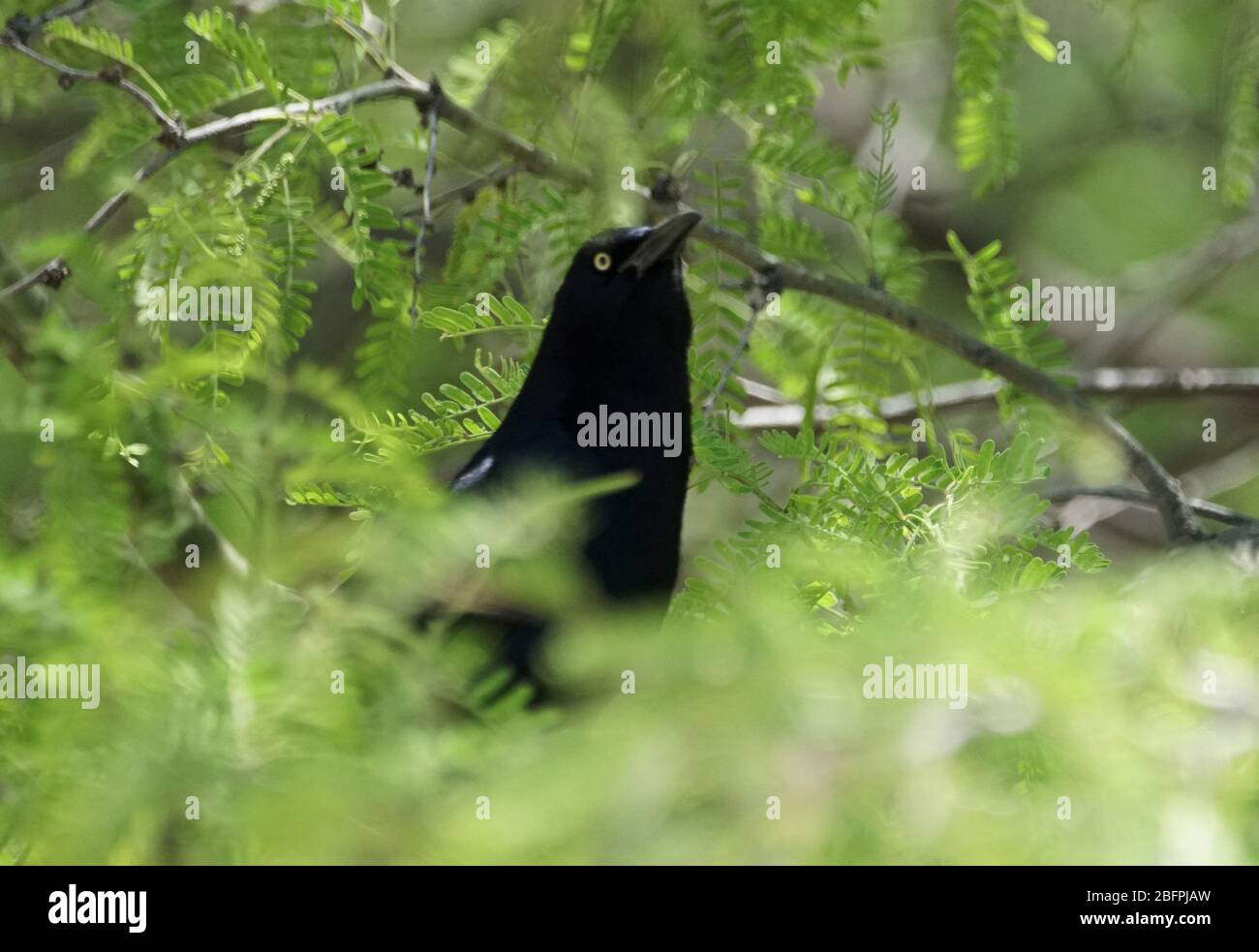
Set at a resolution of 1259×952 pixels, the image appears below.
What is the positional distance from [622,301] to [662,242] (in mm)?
244

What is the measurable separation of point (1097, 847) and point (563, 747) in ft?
1.46

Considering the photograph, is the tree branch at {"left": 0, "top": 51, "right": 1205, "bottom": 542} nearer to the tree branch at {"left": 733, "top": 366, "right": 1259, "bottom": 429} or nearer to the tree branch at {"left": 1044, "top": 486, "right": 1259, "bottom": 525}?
the tree branch at {"left": 1044, "top": 486, "right": 1259, "bottom": 525}

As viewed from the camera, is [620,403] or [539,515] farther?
[620,403]

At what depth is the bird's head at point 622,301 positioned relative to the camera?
11.0 feet

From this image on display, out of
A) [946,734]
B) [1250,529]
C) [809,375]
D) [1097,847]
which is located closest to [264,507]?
[946,734]

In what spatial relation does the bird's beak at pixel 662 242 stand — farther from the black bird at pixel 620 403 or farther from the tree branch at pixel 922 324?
the tree branch at pixel 922 324

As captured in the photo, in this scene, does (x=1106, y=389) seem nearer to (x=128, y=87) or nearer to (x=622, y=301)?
(x=622, y=301)

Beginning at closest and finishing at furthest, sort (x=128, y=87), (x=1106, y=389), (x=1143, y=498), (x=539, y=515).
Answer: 1. (x=539, y=515)
2. (x=128, y=87)
3. (x=1143, y=498)
4. (x=1106, y=389)

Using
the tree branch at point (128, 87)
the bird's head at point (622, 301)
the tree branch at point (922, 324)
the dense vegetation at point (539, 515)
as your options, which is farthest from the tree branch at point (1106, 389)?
the tree branch at point (128, 87)

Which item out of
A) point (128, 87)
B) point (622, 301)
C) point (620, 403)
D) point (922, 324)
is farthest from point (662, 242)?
point (128, 87)

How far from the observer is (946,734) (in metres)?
1.08

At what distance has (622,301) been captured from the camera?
339 cm

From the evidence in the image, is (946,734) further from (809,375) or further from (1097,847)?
→ (809,375)

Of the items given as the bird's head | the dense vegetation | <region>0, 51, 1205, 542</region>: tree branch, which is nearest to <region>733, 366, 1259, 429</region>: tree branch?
the dense vegetation
